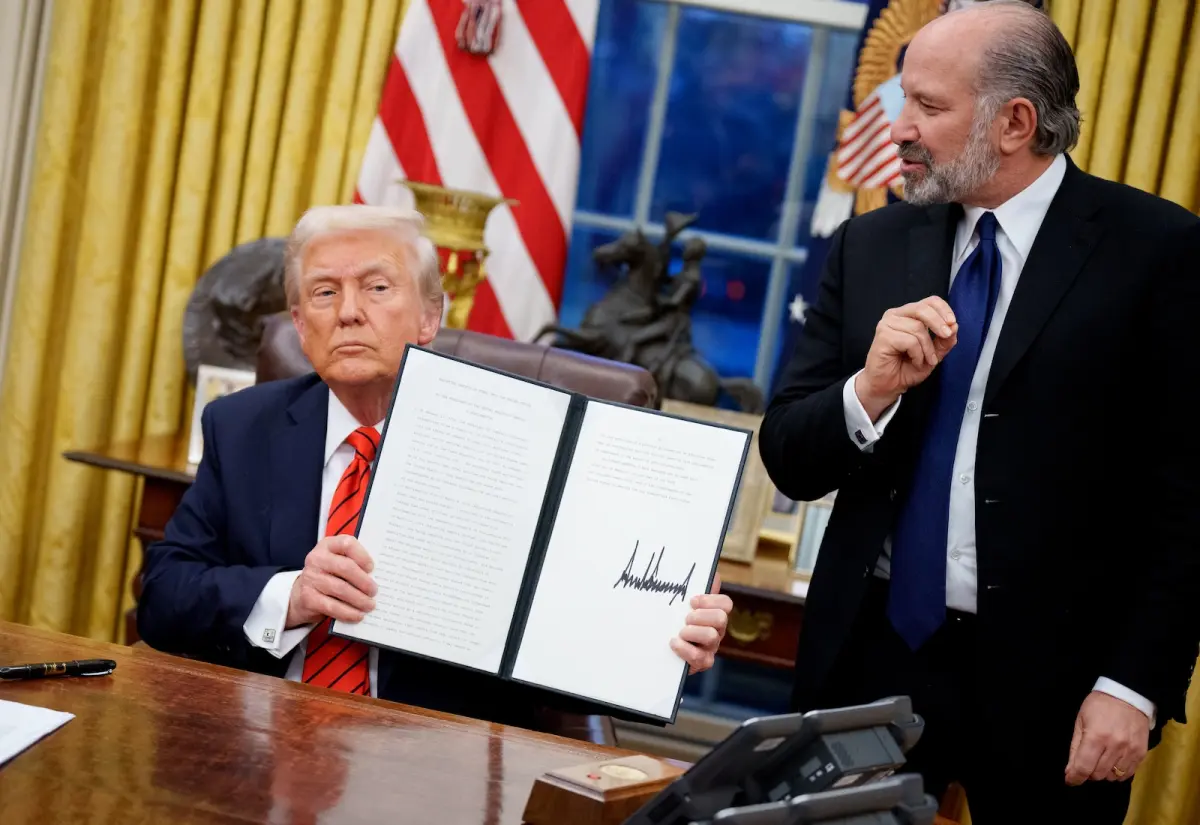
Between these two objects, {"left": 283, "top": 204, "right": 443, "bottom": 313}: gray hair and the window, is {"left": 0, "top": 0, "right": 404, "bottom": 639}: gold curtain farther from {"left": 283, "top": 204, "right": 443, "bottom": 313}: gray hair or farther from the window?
{"left": 283, "top": 204, "right": 443, "bottom": 313}: gray hair

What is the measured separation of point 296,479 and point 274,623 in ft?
0.84

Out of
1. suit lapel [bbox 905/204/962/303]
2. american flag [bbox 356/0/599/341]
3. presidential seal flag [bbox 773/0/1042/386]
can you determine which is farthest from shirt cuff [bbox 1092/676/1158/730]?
american flag [bbox 356/0/599/341]

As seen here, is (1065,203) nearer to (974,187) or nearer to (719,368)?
(974,187)

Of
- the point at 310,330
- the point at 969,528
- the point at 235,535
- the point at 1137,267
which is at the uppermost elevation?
the point at 1137,267

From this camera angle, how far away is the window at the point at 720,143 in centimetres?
397

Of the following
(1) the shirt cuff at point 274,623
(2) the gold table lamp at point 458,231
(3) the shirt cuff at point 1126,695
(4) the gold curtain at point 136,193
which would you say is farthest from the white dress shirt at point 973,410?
(4) the gold curtain at point 136,193

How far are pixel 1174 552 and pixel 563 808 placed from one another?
3.52ft

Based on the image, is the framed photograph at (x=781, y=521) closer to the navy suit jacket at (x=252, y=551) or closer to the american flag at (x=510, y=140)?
the american flag at (x=510, y=140)

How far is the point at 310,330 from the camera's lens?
2.03 metres

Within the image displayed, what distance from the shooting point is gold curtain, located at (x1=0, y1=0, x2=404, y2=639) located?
3.76m

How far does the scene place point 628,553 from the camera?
1705 millimetres

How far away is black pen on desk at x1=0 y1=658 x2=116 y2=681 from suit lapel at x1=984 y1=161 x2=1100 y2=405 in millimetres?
1259

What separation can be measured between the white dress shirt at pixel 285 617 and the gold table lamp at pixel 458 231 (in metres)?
1.44

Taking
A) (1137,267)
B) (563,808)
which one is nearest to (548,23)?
(1137,267)
